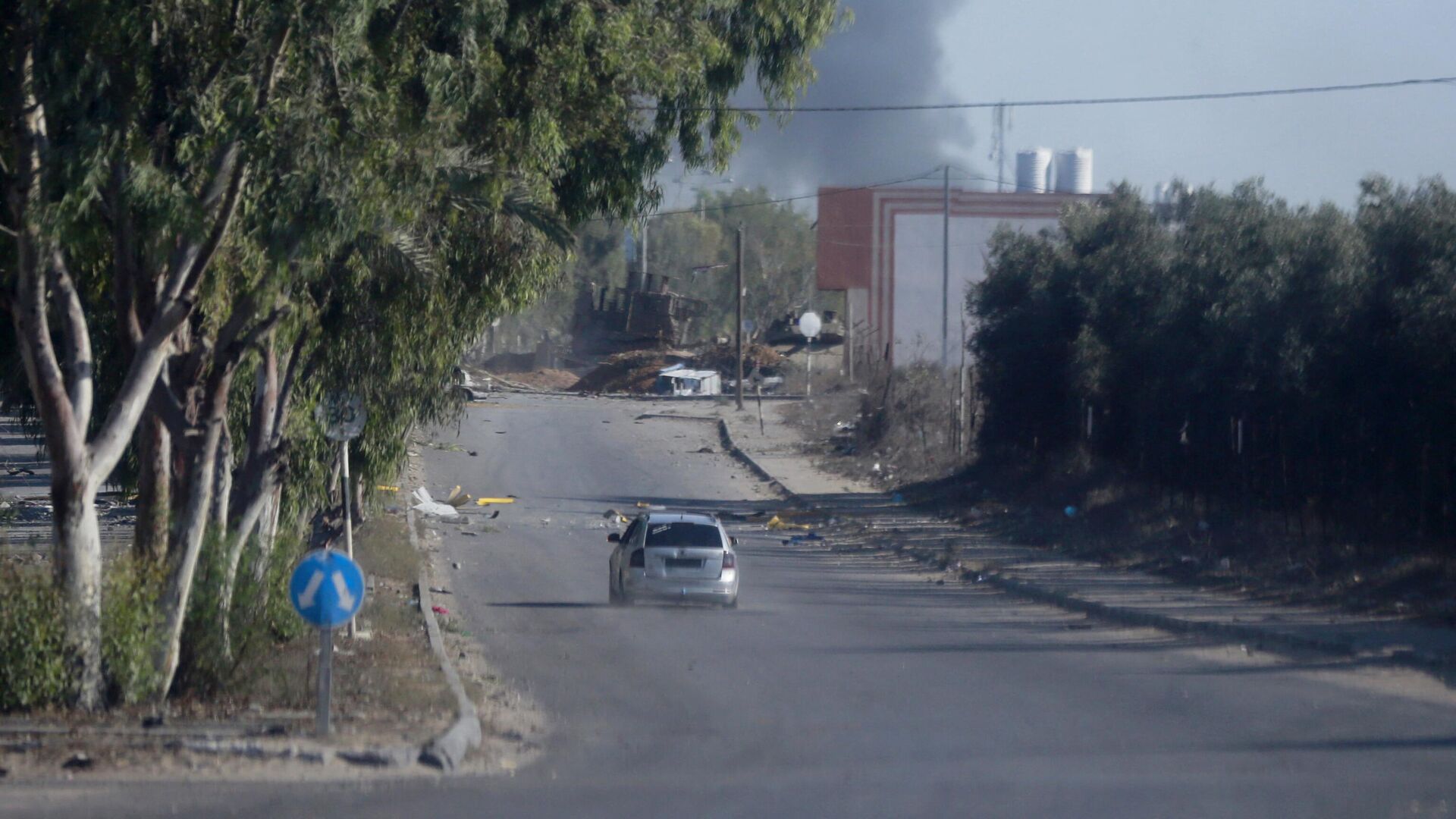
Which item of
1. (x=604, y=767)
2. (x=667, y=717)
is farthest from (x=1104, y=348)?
(x=604, y=767)

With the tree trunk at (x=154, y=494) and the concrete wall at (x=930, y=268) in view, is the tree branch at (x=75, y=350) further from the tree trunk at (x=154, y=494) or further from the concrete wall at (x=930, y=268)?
the concrete wall at (x=930, y=268)

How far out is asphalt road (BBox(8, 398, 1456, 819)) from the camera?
8.25 metres

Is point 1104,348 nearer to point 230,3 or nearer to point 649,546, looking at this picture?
point 649,546

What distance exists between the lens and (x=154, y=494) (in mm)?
10969

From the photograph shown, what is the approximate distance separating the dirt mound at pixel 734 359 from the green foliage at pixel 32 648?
58.6m

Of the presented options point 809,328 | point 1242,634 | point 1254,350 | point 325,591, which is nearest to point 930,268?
point 809,328

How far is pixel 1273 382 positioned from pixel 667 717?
12.7 meters

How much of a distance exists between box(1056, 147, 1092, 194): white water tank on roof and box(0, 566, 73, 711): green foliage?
2545 inches

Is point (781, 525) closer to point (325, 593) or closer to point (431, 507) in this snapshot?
point (431, 507)

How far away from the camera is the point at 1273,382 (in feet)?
66.1

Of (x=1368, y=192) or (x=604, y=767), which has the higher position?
(x=1368, y=192)

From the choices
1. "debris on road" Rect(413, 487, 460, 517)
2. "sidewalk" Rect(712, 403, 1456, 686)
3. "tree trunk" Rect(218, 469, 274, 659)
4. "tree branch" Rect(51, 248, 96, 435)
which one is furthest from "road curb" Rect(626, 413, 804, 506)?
"tree branch" Rect(51, 248, 96, 435)

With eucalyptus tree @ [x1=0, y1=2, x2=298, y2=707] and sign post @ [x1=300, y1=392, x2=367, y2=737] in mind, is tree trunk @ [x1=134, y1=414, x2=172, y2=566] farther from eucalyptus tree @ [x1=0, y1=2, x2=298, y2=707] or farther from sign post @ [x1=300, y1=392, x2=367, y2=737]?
sign post @ [x1=300, y1=392, x2=367, y2=737]

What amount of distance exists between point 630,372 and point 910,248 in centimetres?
1902
